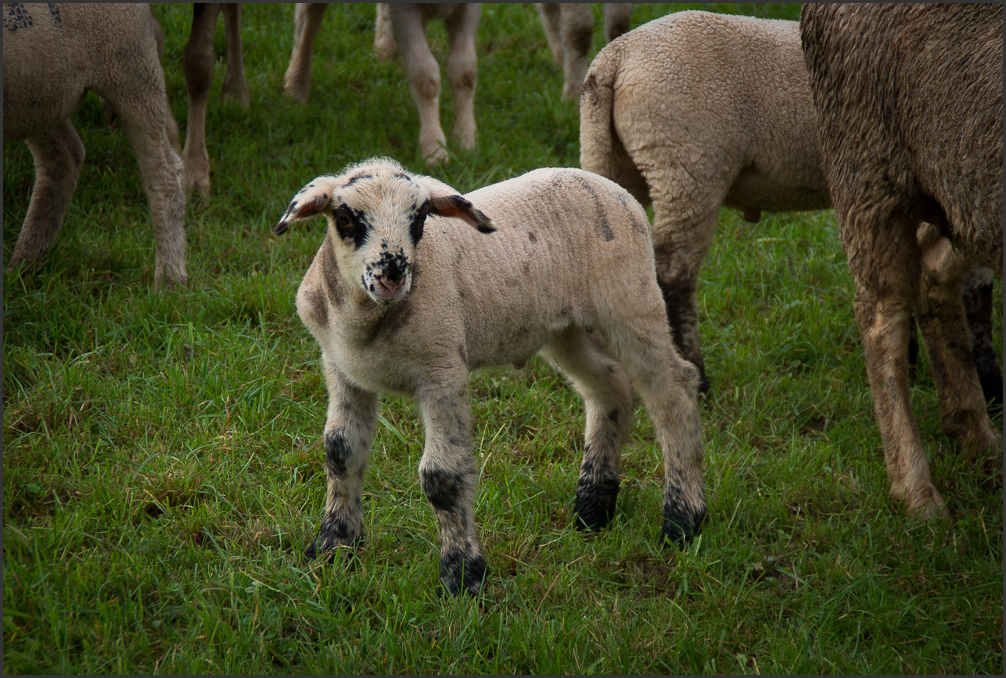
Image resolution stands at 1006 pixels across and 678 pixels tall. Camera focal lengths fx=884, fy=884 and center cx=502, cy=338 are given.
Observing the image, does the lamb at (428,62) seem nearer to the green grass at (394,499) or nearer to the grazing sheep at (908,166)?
the green grass at (394,499)

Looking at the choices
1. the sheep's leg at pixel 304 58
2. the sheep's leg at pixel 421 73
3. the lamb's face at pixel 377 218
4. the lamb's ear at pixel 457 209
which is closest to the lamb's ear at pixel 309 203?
the lamb's face at pixel 377 218

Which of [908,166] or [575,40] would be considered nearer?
[908,166]

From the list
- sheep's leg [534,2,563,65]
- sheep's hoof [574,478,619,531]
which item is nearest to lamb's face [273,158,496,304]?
sheep's hoof [574,478,619,531]

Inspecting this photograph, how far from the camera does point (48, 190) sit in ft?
17.6

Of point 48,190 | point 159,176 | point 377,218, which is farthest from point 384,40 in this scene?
point 377,218

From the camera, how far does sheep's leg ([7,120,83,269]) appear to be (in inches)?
209

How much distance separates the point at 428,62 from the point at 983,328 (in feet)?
14.4

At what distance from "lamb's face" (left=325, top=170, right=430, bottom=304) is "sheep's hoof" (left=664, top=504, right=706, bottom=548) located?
156cm

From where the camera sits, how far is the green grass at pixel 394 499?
3.05m

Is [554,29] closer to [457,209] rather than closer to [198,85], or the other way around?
[198,85]

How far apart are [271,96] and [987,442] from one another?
19.9 feet

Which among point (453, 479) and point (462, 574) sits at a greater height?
point (453, 479)

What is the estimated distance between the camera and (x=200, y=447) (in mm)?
4043

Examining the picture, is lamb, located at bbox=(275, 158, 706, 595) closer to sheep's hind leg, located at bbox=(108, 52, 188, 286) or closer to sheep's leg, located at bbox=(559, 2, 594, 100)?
sheep's hind leg, located at bbox=(108, 52, 188, 286)
